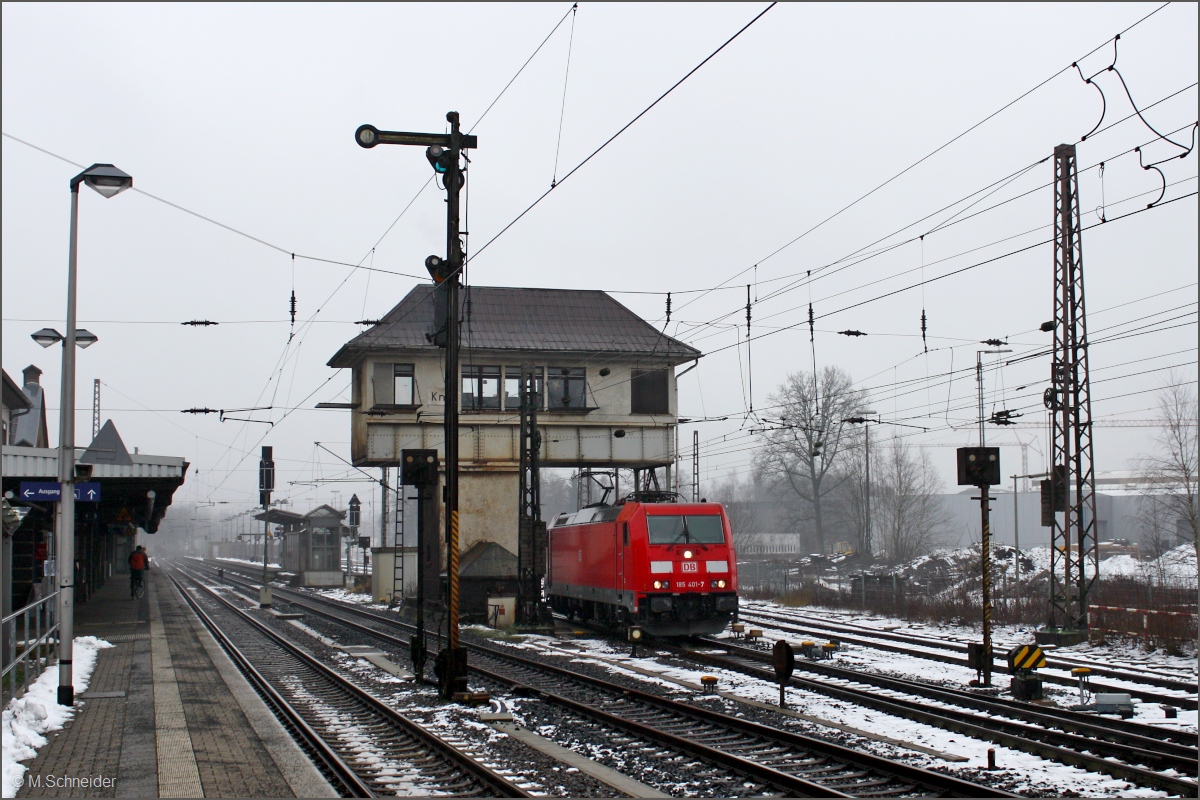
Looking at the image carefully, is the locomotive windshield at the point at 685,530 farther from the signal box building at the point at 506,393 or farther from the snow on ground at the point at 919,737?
the signal box building at the point at 506,393

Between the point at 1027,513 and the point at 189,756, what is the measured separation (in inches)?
3132

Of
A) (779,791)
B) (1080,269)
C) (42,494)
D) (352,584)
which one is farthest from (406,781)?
(352,584)

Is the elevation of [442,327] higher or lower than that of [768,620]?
higher

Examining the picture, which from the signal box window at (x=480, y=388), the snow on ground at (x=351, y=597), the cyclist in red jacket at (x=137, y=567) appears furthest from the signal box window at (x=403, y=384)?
the cyclist in red jacket at (x=137, y=567)

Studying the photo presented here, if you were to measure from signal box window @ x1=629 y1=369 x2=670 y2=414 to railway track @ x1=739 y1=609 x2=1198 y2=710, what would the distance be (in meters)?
7.67

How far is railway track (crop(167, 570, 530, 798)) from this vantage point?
942cm

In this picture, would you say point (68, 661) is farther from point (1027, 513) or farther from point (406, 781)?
point (1027, 513)

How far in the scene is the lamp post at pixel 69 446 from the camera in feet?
42.1

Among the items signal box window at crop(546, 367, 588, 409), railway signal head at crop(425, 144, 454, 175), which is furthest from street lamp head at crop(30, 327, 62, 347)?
signal box window at crop(546, 367, 588, 409)

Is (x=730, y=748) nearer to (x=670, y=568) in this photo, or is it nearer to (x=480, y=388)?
(x=670, y=568)

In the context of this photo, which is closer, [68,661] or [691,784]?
[691,784]

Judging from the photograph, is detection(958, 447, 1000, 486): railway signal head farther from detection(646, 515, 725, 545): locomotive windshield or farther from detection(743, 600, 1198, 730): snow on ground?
detection(646, 515, 725, 545): locomotive windshield

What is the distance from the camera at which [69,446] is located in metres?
13.6

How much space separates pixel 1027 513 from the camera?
80750 millimetres
